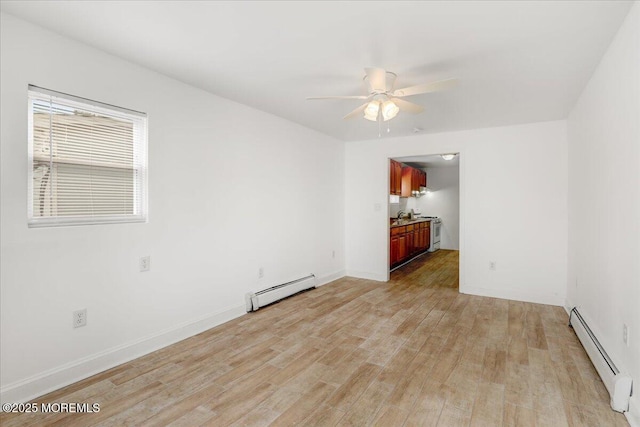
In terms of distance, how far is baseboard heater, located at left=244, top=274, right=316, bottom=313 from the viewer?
3807mm

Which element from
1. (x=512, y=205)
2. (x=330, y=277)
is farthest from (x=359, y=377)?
(x=512, y=205)

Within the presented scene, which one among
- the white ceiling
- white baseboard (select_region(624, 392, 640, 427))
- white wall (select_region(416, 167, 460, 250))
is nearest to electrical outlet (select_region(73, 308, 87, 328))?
the white ceiling

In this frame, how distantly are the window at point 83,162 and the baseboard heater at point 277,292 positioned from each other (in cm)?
164

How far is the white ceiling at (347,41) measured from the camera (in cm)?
189

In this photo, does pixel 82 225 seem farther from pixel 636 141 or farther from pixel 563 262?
pixel 563 262

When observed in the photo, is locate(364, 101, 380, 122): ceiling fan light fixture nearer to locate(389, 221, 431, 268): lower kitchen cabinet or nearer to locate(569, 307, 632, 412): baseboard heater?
locate(569, 307, 632, 412): baseboard heater

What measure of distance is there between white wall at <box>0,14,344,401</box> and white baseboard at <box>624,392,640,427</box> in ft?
10.9

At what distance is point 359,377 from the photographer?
7.86 ft

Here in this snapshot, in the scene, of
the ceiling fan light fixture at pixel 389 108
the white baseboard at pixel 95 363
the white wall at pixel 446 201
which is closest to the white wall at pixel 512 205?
the ceiling fan light fixture at pixel 389 108

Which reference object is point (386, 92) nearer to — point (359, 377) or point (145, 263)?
point (359, 377)

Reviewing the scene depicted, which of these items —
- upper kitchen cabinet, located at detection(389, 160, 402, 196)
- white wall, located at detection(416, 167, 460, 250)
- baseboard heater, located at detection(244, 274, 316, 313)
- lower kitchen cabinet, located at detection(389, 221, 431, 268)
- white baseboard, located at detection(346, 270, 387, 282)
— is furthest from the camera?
white wall, located at detection(416, 167, 460, 250)

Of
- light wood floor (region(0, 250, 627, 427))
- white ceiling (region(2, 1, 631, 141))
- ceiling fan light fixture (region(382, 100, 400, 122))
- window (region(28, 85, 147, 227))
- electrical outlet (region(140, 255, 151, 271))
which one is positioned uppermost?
white ceiling (region(2, 1, 631, 141))

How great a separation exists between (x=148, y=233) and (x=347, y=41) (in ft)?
7.52

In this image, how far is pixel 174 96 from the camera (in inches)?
117
